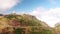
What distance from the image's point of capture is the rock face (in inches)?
136

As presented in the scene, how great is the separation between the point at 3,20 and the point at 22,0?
50cm

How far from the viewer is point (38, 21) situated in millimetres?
3545

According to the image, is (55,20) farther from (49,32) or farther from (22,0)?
(22,0)

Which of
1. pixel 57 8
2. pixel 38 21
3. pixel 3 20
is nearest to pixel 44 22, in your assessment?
pixel 38 21

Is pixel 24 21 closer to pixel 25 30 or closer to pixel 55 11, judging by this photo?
pixel 25 30

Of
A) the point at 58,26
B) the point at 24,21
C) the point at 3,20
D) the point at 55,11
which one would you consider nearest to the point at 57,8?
the point at 55,11

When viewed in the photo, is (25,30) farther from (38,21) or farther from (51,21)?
(51,21)

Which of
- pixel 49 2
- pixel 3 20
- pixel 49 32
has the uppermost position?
pixel 49 2

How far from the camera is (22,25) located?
351cm

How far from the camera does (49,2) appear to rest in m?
3.62

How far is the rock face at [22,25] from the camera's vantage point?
3453 mm

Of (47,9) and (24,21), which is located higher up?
(47,9)

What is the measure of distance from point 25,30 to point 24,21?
0.53 ft

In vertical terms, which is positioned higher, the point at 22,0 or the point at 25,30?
the point at 22,0
